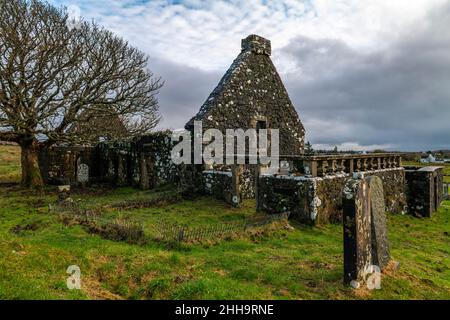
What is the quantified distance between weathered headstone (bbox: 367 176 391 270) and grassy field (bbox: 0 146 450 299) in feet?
1.35

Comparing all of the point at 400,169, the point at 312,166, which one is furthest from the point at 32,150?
the point at 400,169

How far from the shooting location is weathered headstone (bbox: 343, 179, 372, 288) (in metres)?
6.73

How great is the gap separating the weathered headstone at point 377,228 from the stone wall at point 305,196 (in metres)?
4.00

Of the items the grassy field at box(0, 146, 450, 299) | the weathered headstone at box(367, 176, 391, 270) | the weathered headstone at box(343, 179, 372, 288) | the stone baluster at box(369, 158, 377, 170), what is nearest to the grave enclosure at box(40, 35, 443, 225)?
the stone baluster at box(369, 158, 377, 170)

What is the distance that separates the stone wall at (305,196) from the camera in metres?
12.1

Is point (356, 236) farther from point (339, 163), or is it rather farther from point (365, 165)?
point (365, 165)

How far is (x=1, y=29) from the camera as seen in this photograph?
17500 mm

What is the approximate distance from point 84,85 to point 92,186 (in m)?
7.64

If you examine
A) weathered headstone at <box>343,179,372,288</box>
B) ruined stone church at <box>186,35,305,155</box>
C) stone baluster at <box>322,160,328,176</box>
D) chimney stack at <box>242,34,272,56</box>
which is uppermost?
chimney stack at <box>242,34,272,56</box>

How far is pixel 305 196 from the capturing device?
1219 cm

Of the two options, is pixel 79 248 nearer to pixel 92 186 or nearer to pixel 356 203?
pixel 356 203

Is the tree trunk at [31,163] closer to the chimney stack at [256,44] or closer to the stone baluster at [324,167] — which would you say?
the chimney stack at [256,44]

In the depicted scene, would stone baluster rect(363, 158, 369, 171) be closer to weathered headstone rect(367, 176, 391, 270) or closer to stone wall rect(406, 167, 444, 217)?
stone wall rect(406, 167, 444, 217)

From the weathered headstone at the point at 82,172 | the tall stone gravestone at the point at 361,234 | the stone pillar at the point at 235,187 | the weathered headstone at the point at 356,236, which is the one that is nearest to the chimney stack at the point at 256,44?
the stone pillar at the point at 235,187
